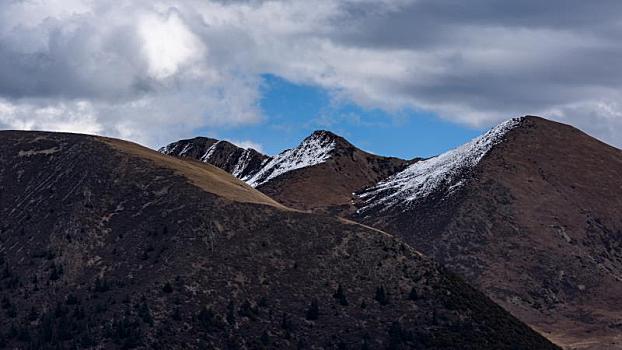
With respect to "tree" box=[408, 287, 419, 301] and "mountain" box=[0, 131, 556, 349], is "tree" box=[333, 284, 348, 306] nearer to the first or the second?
"mountain" box=[0, 131, 556, 349]

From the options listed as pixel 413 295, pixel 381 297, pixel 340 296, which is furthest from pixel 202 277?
pixel 413 295

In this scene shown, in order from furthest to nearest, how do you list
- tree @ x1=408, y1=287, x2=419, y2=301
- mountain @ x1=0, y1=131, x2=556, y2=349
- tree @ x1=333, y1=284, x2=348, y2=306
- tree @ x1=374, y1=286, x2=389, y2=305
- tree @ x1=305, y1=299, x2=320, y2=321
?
tree @ x1=408, y1=287, x2=419, y2=301 → tree @ x1=374, y1=286, x2=389, y2=305 → tree @ x1=333, y1=284, x2=348, y2=306 → tree @ x1=305, y1=299, x2=320, y2=321 → mountain @ x1=0, y1=131, x2=556, y2=349

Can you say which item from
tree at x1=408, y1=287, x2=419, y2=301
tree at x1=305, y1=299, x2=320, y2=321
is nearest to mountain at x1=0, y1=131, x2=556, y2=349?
tree at x1=305, y1=299, x2=320, y2=321

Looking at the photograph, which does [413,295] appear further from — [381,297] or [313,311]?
[313,311]

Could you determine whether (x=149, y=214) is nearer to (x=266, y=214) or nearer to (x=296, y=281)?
(x=266, y=214)

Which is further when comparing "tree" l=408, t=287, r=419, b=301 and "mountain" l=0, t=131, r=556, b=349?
"tree" l=408, t=287, r=419, b=301

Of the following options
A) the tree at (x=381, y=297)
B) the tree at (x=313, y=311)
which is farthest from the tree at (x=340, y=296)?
the tree at (x=381, y=297)

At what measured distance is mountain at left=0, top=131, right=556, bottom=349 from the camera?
368 ft

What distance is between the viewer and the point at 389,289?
4843 inches

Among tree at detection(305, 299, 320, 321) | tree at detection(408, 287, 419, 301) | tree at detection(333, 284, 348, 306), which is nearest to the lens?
tree at detection(305, 299, 320, 321)

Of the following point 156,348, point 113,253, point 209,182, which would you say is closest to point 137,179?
point 209,182

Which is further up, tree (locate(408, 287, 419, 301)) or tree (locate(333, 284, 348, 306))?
tree (locate(408, 287, 419, 301))

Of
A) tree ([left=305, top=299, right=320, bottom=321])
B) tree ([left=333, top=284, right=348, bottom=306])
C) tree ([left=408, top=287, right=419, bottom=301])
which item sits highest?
tree ([left=408, top=287, right=419, bottom=301])

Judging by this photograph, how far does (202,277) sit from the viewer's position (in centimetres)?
11944
